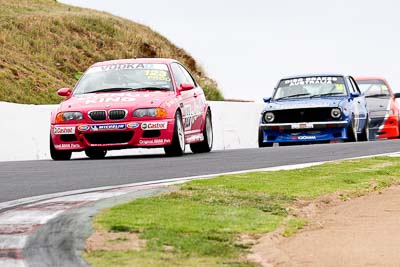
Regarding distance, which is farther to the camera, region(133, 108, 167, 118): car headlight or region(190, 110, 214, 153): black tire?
region(190, 110, 214, 153): black tire

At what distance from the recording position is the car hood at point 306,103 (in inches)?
822

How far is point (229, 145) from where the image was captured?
25625mm

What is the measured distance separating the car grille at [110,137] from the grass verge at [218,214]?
429 centimetres

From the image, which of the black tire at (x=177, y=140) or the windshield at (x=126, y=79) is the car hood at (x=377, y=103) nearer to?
the windshield at (x=126, y=79)

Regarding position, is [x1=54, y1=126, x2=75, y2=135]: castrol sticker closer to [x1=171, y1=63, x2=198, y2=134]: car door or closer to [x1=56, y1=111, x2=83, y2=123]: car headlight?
[x1=56, y1=111, x2=83, y2=123]: car headlight

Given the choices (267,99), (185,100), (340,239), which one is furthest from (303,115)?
(340,239)

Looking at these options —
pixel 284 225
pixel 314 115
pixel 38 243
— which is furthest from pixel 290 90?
pixel 38 243

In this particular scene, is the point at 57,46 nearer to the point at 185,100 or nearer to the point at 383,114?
the point at 383,114

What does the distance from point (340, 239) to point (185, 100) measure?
10270 mm

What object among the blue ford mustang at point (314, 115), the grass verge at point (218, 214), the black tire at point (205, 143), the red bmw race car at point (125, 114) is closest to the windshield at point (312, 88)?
the blue ford mustang at point (314, 115)

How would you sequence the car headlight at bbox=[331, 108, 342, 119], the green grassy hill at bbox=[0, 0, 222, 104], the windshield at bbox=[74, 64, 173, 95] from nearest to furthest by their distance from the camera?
the windshield at bbox=[74, 64, 173, 95], the car headlight at bbox=[331, 108, 342, 119], the green grassy hill at bbox=[0, 0, 222, 104]

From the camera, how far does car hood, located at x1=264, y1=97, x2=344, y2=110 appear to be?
68.5ft

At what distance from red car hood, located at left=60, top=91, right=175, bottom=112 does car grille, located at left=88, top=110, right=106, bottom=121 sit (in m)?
0.08

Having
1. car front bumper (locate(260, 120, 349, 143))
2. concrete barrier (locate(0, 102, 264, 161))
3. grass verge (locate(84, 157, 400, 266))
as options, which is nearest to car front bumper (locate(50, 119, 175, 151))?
concrete barrier (locate(0, 102, 264, 161))
